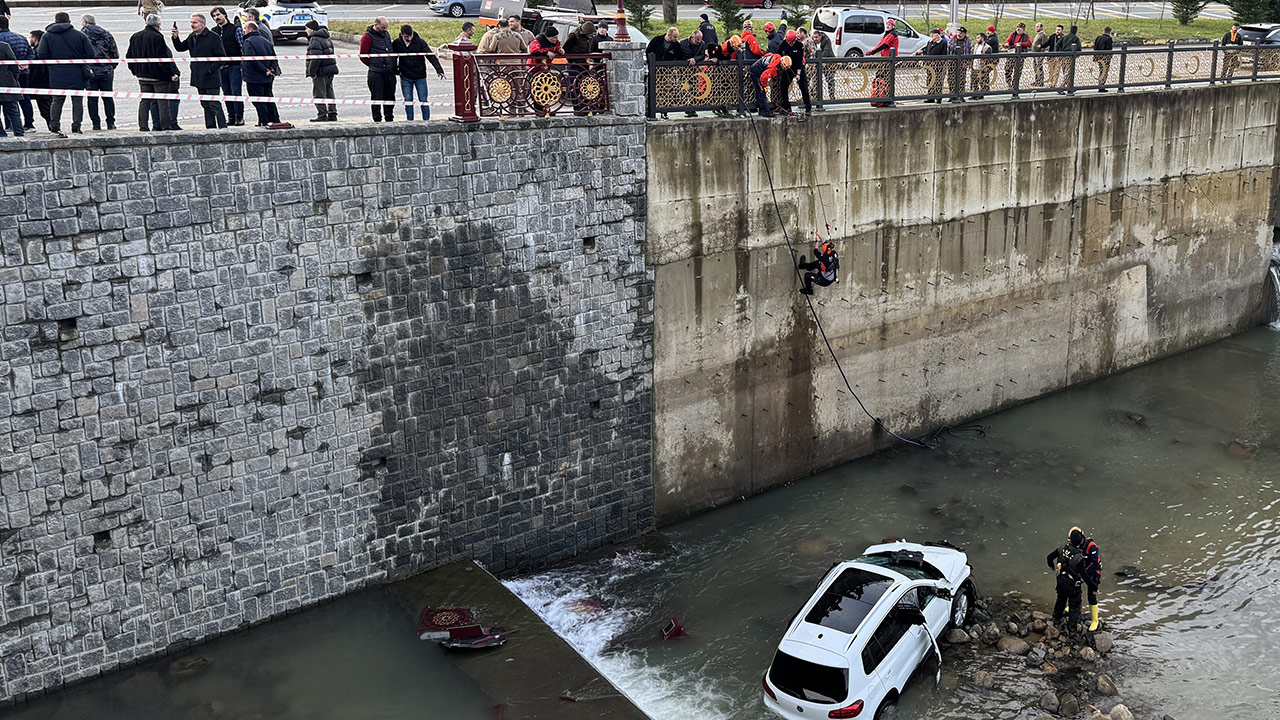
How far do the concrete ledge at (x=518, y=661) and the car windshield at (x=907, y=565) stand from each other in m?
3.82

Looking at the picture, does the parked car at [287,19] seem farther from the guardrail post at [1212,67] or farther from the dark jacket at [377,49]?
the guardrail post at [1212,67]

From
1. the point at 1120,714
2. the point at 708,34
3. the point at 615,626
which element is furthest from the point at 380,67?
the point at 1120,714

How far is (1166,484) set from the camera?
17750 millimetres

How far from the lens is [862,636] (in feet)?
38.5

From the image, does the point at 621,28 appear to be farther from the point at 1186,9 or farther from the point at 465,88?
the point at 1186,9

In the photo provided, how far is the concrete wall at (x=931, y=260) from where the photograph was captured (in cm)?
1639

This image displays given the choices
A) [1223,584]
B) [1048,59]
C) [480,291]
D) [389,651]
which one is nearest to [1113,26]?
[1048,59]

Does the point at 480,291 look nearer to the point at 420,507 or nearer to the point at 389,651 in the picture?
the point at 420,507

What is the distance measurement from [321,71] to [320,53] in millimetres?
315

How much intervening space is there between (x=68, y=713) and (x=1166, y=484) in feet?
51.9

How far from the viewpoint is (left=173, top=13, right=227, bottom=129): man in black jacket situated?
Result: 1312cm

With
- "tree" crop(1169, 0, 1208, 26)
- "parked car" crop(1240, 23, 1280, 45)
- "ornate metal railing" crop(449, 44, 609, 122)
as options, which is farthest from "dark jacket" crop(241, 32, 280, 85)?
"tree" crop(1169, 0, 1208, 26)

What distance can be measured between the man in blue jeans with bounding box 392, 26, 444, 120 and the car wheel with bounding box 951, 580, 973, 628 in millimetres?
9339

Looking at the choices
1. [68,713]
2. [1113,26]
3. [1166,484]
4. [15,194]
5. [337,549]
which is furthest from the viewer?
[1113,26]
